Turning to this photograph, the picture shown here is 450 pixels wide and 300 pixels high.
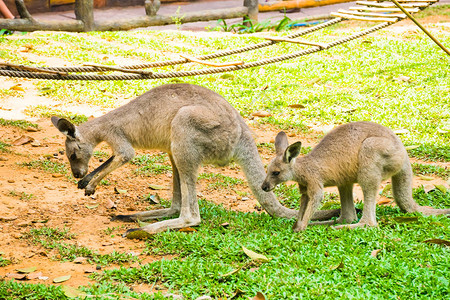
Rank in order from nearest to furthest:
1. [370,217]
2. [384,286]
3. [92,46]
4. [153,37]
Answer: [384,286] < [370,217] < [92,46] < [153,37]

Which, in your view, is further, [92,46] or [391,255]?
[92,46]

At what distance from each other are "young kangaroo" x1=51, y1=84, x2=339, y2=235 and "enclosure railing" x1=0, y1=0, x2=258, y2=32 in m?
6.55

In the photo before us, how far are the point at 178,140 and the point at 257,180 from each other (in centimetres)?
73

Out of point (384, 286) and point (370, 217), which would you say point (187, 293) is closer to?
point (384, 286)

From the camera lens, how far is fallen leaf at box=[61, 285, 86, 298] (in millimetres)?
3178

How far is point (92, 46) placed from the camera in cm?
972

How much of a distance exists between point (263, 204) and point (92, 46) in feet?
20.8

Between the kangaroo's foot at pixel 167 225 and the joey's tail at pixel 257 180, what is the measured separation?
22.0 inches

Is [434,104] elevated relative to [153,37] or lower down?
lower down

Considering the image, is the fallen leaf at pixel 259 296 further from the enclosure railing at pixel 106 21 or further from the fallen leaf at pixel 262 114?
the enclosure railing at pixel 106 21

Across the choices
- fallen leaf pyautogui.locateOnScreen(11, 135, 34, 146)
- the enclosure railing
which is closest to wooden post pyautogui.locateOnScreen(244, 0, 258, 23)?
the enclosure railing

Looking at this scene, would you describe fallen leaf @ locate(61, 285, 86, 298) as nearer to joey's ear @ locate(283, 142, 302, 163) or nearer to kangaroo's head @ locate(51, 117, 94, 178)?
kangaroo's head @ locate(51, 117, 94, 178)

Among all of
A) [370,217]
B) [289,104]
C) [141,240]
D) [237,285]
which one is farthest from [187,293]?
[289,104]

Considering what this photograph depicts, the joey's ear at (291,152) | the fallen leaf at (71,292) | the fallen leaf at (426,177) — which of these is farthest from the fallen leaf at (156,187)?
the fallen leaf at (426,177)
